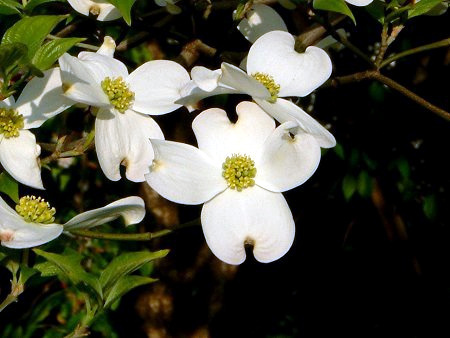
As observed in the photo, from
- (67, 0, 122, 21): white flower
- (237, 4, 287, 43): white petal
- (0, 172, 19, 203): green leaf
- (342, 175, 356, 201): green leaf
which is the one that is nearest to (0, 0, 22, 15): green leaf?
(67, 0, 122, 21): white flower

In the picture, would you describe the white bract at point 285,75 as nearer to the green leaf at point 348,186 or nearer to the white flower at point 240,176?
the white flower at point 240,176

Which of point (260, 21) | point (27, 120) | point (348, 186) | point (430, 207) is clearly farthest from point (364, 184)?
point (27, 120)

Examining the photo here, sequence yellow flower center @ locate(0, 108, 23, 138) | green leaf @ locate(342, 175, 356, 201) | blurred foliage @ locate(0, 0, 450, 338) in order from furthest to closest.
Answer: green leaf @ locate(342, 175, 356, 201), blurred foliage @ locate(0, 0, 450, 338), yellow flower center @ locate(0, 108, 23, 138)

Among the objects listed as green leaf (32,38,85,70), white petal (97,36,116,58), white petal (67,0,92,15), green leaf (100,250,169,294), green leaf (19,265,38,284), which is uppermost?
green leaf (32,38,85,70)

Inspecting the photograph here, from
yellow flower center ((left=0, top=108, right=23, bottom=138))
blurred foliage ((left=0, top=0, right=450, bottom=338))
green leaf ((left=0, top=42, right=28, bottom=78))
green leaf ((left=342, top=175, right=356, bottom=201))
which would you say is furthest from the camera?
green leaf ((left=342, top=175, right=356, bottom=201))

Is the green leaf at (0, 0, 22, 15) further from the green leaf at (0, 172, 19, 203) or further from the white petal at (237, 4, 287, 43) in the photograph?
the white petal at (237, 4, 287, 43)

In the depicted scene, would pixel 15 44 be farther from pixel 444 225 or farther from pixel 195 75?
pixel 444 225
